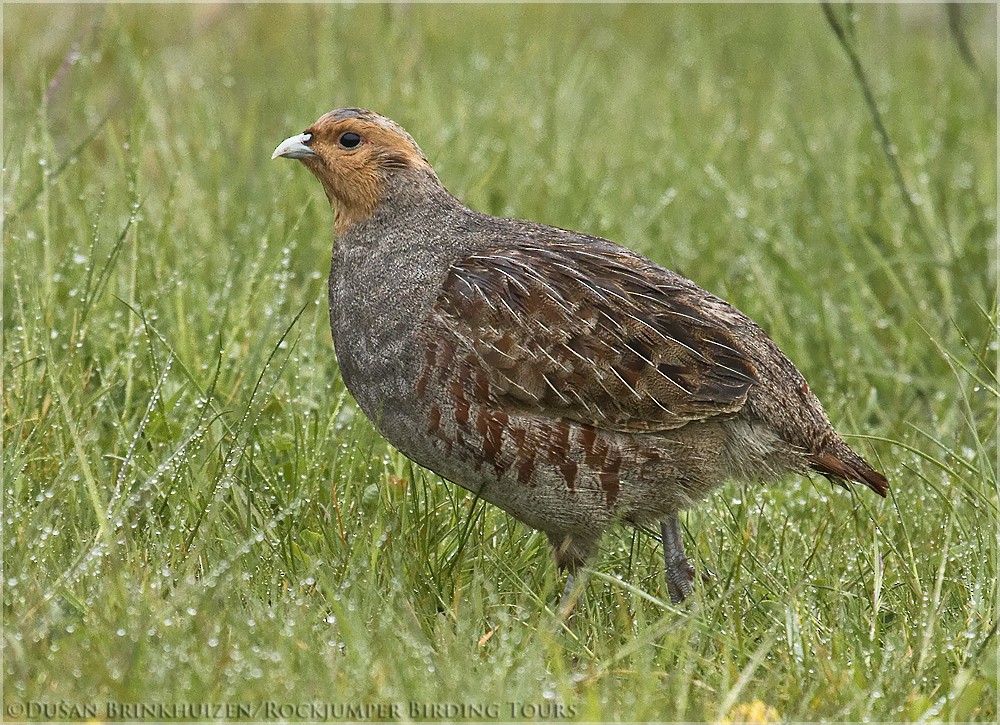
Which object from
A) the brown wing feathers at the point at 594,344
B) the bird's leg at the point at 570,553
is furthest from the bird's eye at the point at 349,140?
the bird's leg at the point at 570,553

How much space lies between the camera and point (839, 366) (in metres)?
5.17

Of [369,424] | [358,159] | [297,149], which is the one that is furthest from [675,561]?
[297,149]

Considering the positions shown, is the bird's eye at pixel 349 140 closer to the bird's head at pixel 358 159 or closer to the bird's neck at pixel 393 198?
the bird's head at pixel 358 159

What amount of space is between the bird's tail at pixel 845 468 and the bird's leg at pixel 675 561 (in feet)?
1.37

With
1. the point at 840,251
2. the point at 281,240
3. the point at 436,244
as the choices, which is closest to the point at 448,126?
the point at 281,240

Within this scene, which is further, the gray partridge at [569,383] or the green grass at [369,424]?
the gray partridge at [569,383]

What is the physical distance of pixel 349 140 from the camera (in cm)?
398

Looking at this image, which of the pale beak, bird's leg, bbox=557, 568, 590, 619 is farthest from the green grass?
the pale beak

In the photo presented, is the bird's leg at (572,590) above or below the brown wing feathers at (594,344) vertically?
below

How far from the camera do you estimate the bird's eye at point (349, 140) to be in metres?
3.97

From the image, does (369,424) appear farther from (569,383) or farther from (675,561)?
(675,561)

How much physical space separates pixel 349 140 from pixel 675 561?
1.55 metres

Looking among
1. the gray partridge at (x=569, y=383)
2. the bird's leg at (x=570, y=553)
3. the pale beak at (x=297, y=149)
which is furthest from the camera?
the pale beak at (x=297, y=149)

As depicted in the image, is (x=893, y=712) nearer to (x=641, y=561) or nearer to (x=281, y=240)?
(x=641, y=561)
